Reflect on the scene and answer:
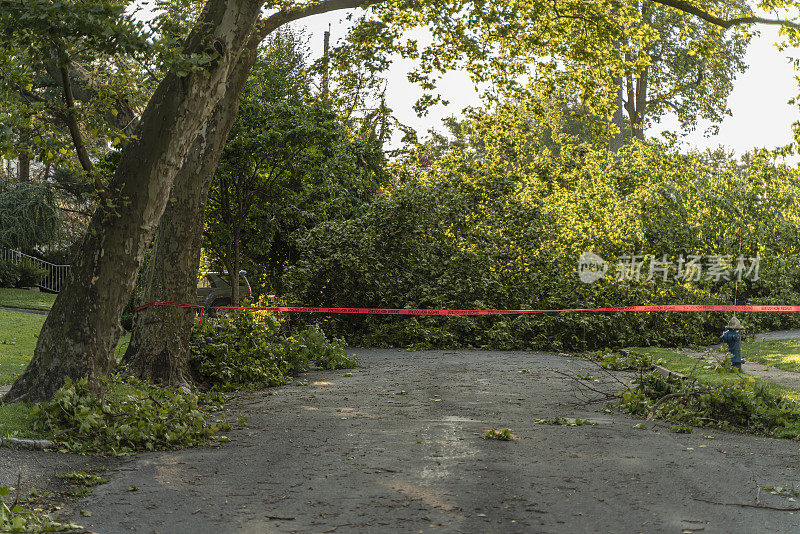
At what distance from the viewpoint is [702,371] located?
11.7 metres

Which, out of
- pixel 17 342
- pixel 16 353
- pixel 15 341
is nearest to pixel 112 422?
pixel 16 353

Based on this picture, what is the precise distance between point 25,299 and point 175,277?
642 inches

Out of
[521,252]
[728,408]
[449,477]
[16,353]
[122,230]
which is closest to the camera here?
[449,477]

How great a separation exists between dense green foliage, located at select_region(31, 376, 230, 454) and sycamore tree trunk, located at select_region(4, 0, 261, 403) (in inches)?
13.4

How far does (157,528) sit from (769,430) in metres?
5.74

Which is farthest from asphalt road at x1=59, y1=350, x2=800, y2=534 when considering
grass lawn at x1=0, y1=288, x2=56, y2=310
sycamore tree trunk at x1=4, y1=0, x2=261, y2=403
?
grass lawn at x1=0, y1=288, x2=56, y2=310

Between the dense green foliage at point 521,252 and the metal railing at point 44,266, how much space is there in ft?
43.3

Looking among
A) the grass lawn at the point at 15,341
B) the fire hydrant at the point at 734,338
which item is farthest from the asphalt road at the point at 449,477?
the grass lawn at the point at 15,341

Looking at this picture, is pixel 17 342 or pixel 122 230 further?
pixel 17 342

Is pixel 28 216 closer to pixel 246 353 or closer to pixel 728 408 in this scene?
pixel 246 353

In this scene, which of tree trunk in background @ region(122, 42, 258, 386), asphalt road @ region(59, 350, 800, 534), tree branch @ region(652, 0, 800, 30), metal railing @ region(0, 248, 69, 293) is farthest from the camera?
metal railing @ region(0, 248, 69, 293)

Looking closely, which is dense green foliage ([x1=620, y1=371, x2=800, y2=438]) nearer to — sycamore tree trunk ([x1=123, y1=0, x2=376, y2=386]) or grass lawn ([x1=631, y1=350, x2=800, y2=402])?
grass lawn ([x1=631, y1=350, x2=800, y2=402])

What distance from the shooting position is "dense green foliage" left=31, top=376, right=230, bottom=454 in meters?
7.11

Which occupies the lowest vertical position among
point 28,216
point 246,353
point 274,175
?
point 246,353
